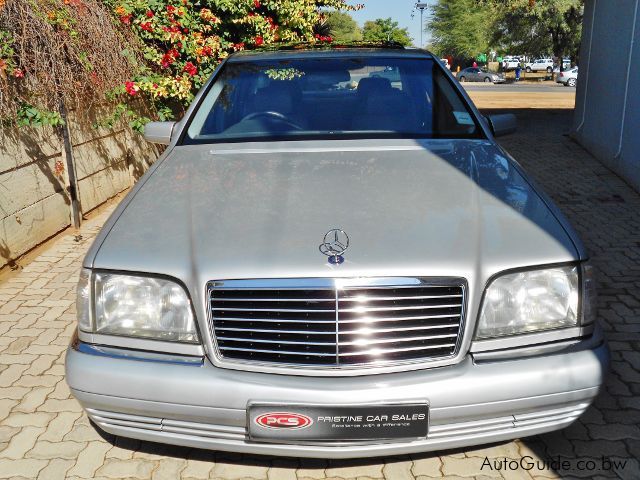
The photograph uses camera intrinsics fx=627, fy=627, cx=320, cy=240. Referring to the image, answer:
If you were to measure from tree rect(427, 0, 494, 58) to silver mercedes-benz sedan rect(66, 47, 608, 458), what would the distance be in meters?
69.8

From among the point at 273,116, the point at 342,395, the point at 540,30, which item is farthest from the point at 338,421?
the point at 540,30

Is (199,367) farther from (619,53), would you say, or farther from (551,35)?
(551,35)

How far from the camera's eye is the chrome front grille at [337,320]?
83.1 inches

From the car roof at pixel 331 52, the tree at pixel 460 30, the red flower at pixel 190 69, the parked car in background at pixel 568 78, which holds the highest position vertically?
the car roof at pixel 331 52

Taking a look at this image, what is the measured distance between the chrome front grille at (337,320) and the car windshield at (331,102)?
1.47 metres

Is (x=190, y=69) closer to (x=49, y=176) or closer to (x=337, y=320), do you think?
(x=49, y=176)

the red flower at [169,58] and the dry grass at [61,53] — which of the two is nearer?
the dry grass at [61,53]

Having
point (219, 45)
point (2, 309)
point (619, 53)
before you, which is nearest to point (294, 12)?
point (219, 45)

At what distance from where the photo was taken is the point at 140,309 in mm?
2277

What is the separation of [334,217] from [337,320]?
470 millimetres

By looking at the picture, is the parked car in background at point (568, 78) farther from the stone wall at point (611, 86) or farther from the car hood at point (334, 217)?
the car hood at point (334, 217)

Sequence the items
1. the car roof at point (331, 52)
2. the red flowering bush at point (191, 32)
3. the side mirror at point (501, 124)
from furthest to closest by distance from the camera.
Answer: the red flowering bush at point (191, 32), the car roof at point (331, 52), the side mirror at point (501, 124)

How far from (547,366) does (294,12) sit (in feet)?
22.7

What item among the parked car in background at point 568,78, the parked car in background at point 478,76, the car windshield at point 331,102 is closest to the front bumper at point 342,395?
the car windshield at point 331,102
